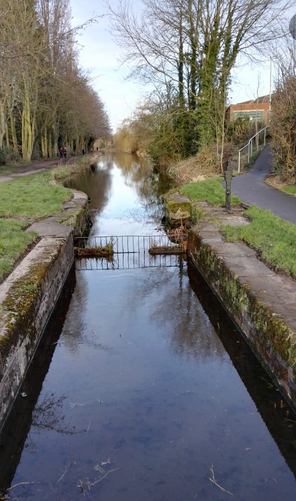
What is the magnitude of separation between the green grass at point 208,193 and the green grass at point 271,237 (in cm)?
221

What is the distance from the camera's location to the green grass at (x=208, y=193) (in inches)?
474

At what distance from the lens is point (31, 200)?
13203 mm

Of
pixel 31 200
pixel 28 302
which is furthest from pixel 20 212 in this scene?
pixel 28 302

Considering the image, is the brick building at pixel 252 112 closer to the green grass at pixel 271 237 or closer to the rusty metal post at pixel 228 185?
the rusty metal post at pixel 228 185

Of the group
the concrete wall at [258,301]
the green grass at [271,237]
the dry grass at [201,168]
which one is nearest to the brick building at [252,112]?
the dry grass at [201,168]

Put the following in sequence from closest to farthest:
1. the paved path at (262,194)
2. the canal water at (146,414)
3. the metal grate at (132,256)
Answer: the canal water at (146,414) < the metal grate at (132,256) < the paved path at (262,194)

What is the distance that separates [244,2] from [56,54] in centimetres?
1125

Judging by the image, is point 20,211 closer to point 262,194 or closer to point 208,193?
point 208,193

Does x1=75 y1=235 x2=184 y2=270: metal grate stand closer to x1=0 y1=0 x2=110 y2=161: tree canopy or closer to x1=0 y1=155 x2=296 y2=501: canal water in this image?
x1=0 y1=155 x2=296 y2=501: canal water

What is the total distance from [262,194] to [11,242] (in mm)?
8117

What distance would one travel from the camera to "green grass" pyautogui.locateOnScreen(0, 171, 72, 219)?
11430mm

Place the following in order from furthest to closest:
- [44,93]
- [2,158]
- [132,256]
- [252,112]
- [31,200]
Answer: [252,112] → [44,93] → [2,158] → [31,200] → [132,256]

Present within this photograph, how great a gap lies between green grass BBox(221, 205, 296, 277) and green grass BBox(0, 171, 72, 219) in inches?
210

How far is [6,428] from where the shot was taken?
4.17 m
